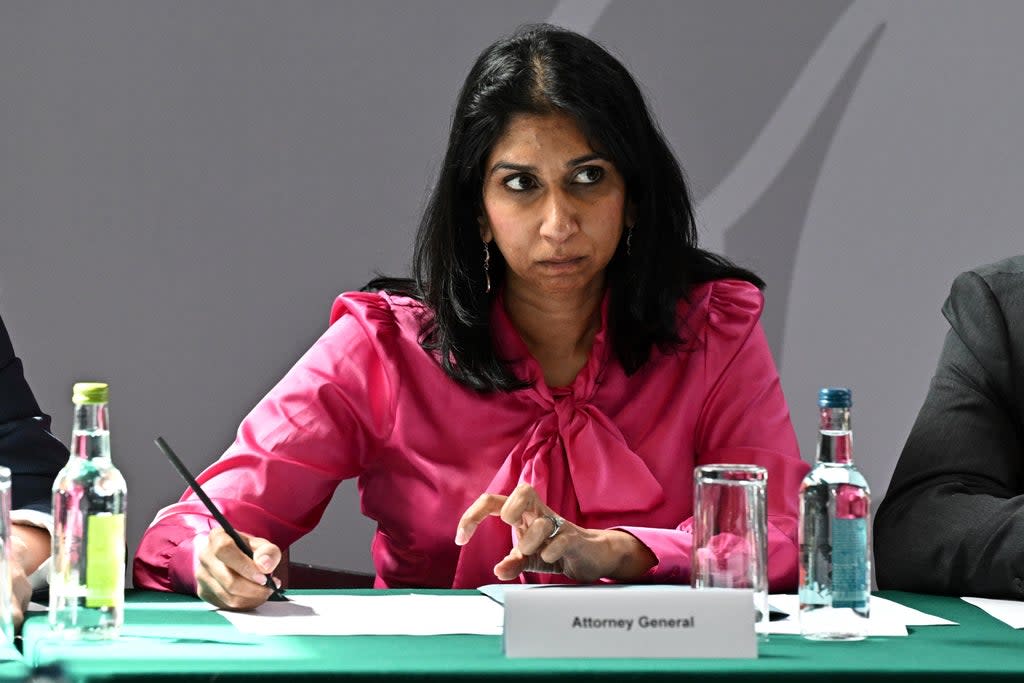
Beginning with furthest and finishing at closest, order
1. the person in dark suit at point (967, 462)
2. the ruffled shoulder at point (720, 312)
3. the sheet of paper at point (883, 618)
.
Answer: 1. the ruffled shoulder at point (720, 312)
2. the person in dark suit at point (967, 462)
3. the sheet of paper at point (883, 618)

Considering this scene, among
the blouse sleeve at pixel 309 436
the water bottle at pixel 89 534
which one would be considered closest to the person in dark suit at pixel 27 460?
the blouse sleeve at pixel 309 436

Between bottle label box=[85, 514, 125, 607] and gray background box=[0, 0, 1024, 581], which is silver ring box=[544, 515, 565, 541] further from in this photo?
gray background box=[0, 0, 1024, 581]

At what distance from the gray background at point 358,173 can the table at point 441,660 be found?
1736 millimetres

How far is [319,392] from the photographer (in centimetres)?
218

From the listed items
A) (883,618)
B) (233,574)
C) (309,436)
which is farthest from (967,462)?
(233,574)

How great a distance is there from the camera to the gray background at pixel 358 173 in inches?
123

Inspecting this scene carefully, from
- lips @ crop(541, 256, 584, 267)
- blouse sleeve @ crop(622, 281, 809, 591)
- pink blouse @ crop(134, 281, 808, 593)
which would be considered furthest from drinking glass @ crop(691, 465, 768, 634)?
lips @ crop(541, 256, 584, 267)

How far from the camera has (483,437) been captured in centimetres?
221

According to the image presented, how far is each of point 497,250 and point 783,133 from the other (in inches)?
48.7

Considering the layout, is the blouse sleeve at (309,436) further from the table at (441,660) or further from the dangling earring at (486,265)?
the table at (441,660)

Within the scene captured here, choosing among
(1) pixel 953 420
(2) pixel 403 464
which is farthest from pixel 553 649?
(1) pixel 953 420

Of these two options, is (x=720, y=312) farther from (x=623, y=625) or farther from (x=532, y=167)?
(x=623, y=625)

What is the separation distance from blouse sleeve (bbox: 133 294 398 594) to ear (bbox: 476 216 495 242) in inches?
7.5

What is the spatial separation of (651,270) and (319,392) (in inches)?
21.4
